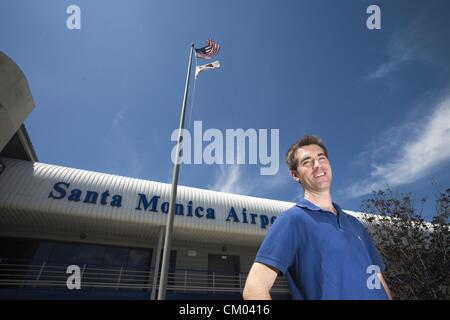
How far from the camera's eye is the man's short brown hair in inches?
106

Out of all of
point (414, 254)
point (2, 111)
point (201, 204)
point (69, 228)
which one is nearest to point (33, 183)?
point (69, 228)

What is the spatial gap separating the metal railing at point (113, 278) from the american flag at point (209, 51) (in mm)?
11185

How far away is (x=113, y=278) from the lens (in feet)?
44.0

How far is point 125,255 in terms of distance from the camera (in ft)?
49.0

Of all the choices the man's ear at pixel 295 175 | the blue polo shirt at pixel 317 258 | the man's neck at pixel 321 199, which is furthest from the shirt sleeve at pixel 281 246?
the man's ear at pixel 295 175

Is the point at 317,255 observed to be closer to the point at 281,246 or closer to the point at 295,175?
the point at 281,246

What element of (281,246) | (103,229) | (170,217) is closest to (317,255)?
(281,246)

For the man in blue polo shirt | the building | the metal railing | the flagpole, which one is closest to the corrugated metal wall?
the building

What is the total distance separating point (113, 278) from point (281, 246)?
46.9ft

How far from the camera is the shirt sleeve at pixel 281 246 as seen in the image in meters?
1.89

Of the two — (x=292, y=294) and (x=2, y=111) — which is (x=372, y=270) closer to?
(x=292, y=294)

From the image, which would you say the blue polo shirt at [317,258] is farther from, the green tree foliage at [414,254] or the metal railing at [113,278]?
the metal railing at [113,278]
